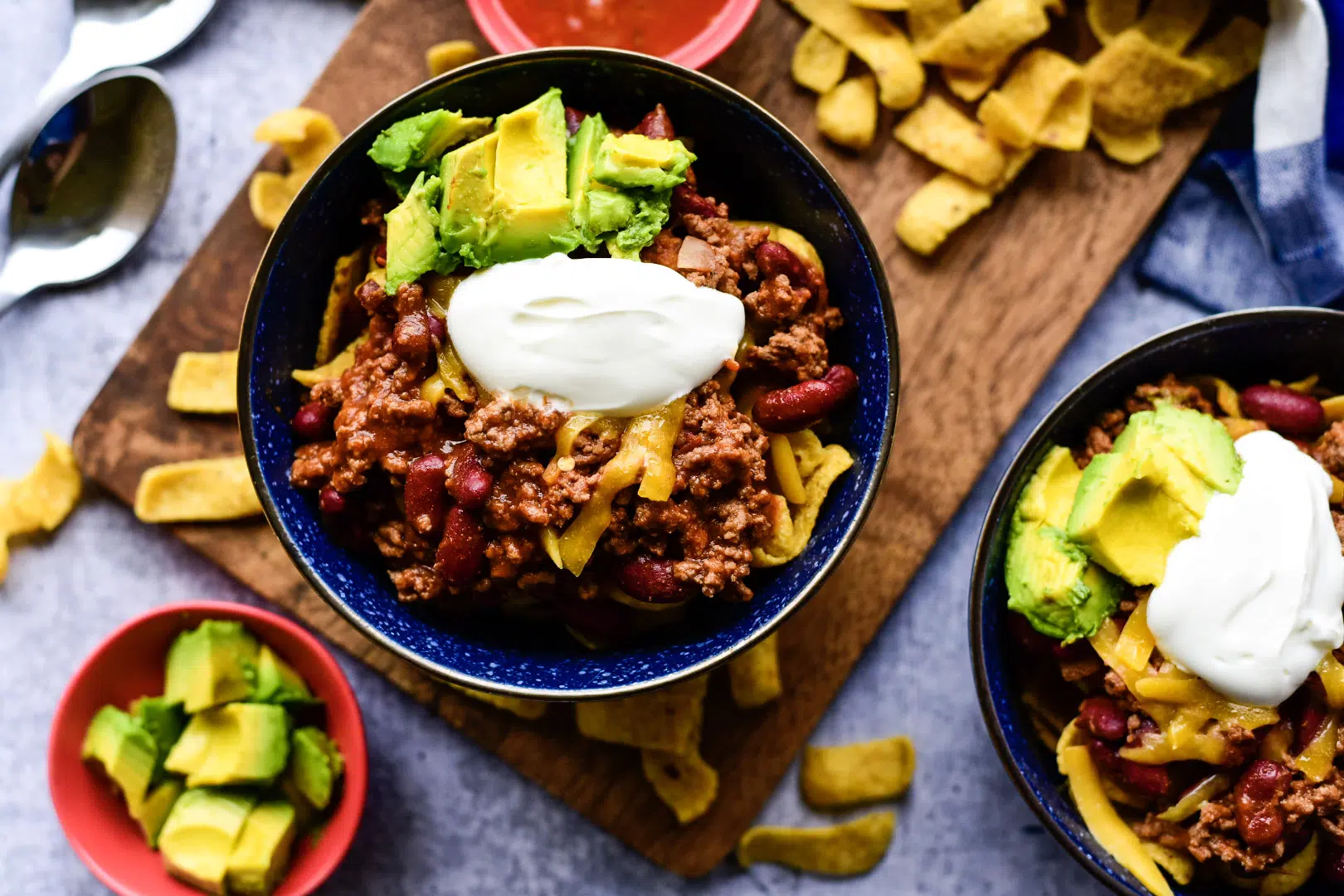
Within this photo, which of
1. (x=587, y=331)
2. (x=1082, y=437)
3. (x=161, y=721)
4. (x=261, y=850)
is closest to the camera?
(x=587, y=331)

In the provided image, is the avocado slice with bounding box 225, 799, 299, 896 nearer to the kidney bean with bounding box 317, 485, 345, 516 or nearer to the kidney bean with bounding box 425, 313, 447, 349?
the kidney bean with bounding box 317, 485, 345, 516

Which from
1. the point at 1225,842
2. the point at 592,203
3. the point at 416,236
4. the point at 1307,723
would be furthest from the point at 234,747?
the point at 1307,723

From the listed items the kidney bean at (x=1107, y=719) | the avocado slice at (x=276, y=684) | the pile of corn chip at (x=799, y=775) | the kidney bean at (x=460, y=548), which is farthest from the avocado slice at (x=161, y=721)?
the kidney bean at (x=1107, y=719)

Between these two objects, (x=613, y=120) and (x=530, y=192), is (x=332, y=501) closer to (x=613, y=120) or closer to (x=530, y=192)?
(x=530, y=192)

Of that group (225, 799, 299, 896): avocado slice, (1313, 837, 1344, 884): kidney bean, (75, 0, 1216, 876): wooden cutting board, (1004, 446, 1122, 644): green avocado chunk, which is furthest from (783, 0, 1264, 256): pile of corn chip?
(225, 799, 299, 896): avocado slice

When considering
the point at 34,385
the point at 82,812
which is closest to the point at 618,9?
the point at 34,385
